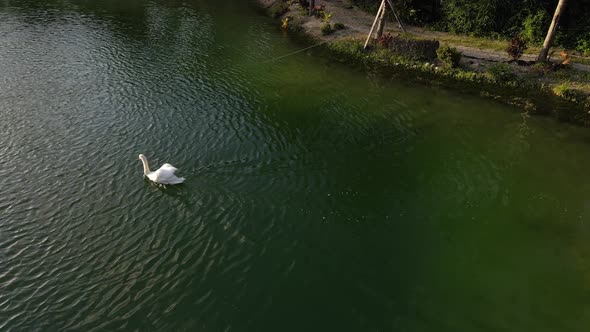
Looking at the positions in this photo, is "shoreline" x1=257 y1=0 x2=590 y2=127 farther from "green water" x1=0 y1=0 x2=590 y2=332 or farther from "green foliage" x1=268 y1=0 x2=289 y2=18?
"green foliage" x1=268 y1=0 x2=289 y2=18

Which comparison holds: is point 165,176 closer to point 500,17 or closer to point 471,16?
point 471,16

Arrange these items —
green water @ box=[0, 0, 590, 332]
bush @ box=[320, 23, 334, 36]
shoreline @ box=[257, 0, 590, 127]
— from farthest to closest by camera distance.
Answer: bush @ box=[320, 23, 334, 36] → shoreline @ box=[257, 0, 590, 127] → green water @ box=[0, 0, 590, 332]

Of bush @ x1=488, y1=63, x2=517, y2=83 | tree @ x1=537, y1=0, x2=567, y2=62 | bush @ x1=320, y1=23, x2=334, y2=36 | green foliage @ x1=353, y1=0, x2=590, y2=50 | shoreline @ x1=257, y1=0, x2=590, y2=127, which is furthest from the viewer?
bush @ x1=320, y1=23, x2=334, y2=36

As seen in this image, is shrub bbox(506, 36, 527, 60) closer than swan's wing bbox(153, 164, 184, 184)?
No

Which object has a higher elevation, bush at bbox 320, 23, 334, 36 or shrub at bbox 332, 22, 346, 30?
shrub at bbox 332, 22, 346, 30

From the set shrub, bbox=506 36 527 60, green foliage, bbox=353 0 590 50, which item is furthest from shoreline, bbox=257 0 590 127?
green foliage, bbox=353 0 590 50

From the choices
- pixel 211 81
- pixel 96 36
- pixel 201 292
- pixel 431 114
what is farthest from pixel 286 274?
pixel 96 36

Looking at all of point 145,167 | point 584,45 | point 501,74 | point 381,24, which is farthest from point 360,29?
point 145,167

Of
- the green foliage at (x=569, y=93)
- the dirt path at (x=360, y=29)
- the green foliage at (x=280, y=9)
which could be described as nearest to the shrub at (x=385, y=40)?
the dirt path at (x=360, y=29)
